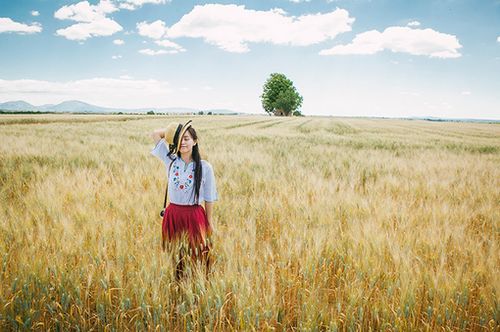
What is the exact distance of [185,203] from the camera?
2402 mm

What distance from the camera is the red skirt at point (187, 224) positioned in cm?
224

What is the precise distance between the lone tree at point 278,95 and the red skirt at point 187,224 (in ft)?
255

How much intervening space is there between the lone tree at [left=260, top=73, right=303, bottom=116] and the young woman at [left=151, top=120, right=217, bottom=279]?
255 feet

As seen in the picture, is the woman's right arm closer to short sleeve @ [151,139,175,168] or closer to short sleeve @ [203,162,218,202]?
short sleeve @ [151,139,175,168]

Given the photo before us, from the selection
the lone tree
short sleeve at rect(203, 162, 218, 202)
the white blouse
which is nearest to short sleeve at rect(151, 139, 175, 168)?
the white blouse

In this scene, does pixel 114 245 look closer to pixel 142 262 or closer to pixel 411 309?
pixel 142 262

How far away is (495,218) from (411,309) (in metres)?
2.35

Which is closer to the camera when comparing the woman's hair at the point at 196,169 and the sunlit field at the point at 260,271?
the sunlit field at the point at 260,271

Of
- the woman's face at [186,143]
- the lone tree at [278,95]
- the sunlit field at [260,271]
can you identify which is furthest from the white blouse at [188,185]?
the lone tree at [278,95]

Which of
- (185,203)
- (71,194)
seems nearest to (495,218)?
(185,203)

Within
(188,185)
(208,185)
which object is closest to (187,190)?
(188,185)

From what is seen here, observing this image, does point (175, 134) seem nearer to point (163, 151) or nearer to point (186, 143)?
point (186, 143)

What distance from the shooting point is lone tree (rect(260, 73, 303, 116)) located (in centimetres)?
7862

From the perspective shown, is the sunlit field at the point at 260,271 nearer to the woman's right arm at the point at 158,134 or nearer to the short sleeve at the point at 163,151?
the short sleeve at the point at 163,151
